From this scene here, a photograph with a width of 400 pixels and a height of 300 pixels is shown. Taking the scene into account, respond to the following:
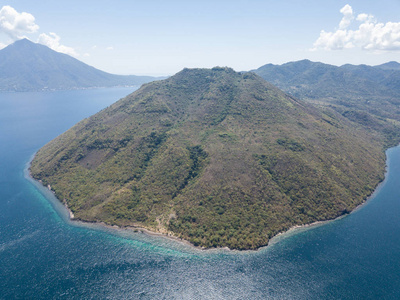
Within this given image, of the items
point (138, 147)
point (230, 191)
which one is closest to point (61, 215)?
point (138, 147)

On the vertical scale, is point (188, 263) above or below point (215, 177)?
below

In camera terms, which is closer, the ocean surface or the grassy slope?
the ocean surface

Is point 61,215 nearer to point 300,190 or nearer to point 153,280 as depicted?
point 153,280

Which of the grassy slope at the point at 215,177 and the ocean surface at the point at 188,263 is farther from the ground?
the grassy slope at the point at 215,177

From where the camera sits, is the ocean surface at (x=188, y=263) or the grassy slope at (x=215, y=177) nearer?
the ocean surface at (x=188, y=263)
